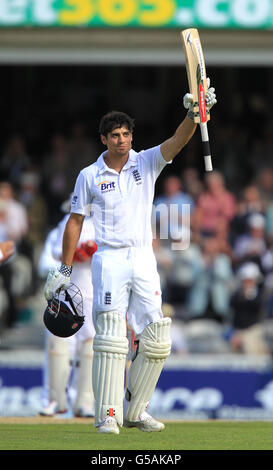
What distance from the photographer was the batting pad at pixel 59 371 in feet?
33.4

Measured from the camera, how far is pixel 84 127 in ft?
55.7

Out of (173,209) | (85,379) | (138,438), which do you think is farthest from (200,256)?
(138,438)

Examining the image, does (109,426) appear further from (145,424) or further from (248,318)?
(248,318)

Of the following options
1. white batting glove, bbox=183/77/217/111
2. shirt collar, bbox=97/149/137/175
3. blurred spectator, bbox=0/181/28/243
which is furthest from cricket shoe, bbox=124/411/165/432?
blurred spectator, bbox=0/181/28/243

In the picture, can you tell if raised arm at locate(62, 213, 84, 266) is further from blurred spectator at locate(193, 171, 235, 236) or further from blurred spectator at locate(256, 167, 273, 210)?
blurred spectator at locate(256, 167, 273, 210)

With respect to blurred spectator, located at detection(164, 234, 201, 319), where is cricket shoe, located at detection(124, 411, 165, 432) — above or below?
below

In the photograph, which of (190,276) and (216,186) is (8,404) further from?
(216,186)

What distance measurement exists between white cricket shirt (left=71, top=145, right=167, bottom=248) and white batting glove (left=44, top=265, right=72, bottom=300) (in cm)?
32

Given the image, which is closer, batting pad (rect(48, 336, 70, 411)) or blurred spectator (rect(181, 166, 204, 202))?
batting pad (rect(48, 336, 70, 411))

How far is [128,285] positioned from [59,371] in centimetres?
292

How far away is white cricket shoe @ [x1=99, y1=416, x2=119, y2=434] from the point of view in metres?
7.25

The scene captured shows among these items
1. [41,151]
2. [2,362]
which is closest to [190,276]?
[2,362]

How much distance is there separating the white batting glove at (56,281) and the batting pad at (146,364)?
0.63 meters

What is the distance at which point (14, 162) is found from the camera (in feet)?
53.3
